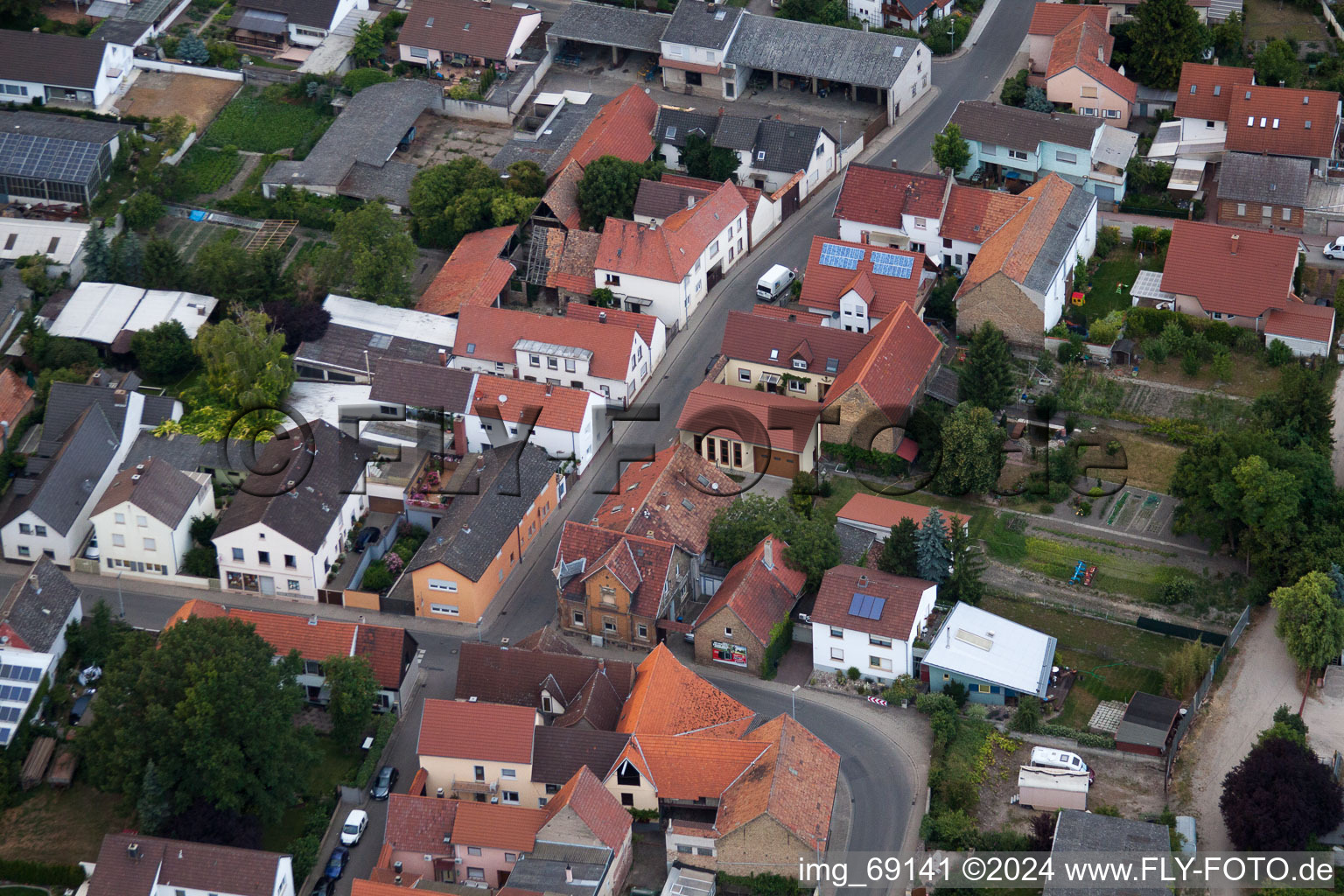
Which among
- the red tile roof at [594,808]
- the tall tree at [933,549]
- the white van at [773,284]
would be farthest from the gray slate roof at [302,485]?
the tall tree at [933,549]

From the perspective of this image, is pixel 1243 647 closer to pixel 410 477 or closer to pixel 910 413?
pixel 910 413

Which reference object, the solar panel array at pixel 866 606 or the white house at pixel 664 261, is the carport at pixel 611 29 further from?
the solar panel array at pixel 866 606

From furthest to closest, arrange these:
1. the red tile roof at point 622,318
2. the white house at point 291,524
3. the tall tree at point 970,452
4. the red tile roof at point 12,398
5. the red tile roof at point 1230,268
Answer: the red tile roof at point 622,318, the red tile roof at point 1230,268, the red tile roof at point 12,398, the tall tree at point 970,452, the white house at point 291,524

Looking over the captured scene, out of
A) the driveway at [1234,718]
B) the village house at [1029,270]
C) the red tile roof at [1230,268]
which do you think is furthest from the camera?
the village house at [1029,270]

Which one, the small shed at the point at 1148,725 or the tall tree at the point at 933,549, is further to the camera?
the tall tree at the point at 933,549

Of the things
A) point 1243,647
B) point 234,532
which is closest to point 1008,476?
point 1243,647

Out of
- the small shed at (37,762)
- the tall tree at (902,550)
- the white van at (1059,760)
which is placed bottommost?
the small shed at (37,762)

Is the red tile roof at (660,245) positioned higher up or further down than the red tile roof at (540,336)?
higher up

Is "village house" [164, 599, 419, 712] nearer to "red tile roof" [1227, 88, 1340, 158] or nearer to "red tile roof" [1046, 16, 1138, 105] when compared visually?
"red tile roof" [1046, 16, 1138, 105]
